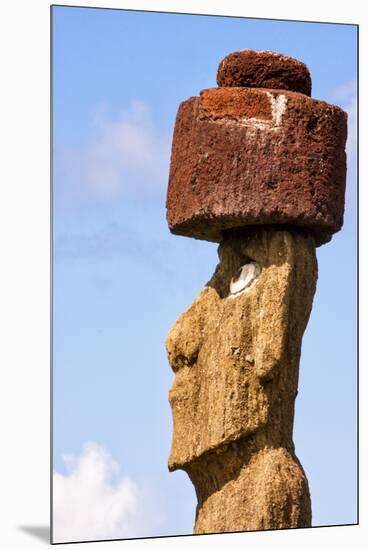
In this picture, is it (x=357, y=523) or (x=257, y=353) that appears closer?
(x=257, y=353)

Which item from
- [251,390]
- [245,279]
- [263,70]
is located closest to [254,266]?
[245,279]

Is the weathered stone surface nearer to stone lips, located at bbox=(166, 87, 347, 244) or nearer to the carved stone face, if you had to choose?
the carved stone face

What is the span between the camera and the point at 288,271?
15.8 metres

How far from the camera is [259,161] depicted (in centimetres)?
1577

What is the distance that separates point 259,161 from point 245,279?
1056 millimetres

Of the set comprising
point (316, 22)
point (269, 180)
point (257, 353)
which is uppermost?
point (316, 22)

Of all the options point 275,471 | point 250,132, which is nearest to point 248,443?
point 275,471

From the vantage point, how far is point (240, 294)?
1608 cm

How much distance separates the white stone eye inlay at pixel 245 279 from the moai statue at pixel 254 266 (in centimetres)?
1

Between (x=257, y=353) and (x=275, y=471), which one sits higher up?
(x=257, y=353)

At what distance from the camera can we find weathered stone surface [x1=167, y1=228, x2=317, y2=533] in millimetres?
15805

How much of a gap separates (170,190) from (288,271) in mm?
1375

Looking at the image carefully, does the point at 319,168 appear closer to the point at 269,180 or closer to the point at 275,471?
the point at 269,180

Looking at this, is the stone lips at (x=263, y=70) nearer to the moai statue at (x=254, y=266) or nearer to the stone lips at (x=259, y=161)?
the moai statue at (x=254, y=266)
